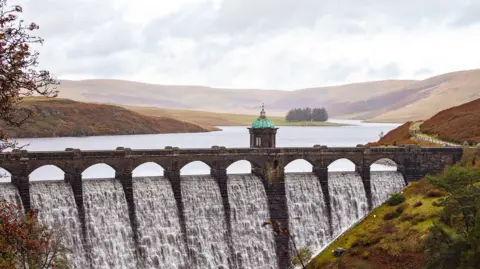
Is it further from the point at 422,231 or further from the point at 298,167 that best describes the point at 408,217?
the point at 298,167

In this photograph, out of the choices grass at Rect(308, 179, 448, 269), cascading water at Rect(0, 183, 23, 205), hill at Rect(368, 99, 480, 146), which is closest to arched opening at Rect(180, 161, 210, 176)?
hill at Rect(368, 99, 480, 146)

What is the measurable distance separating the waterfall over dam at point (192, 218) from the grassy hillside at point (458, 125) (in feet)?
127

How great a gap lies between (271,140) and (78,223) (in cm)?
3297

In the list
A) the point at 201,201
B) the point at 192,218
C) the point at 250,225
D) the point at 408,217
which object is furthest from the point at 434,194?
the point at 192,218

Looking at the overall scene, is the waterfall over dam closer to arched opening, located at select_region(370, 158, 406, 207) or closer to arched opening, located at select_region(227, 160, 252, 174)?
arched opening, located at select_region(370, 158, 406, 207)

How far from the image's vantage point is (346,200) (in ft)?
282

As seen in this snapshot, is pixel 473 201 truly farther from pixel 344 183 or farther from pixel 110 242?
pixel 110 242

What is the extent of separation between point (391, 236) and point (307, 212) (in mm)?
13831

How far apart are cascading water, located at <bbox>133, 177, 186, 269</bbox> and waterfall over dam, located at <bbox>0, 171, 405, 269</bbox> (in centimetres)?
13

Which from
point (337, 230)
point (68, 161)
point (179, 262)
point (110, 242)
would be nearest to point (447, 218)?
point (337, 230)

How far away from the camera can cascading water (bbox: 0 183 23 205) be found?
211 feet

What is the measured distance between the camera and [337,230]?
83438 mm

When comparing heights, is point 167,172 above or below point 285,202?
above

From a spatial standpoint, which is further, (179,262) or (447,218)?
(179,262)
